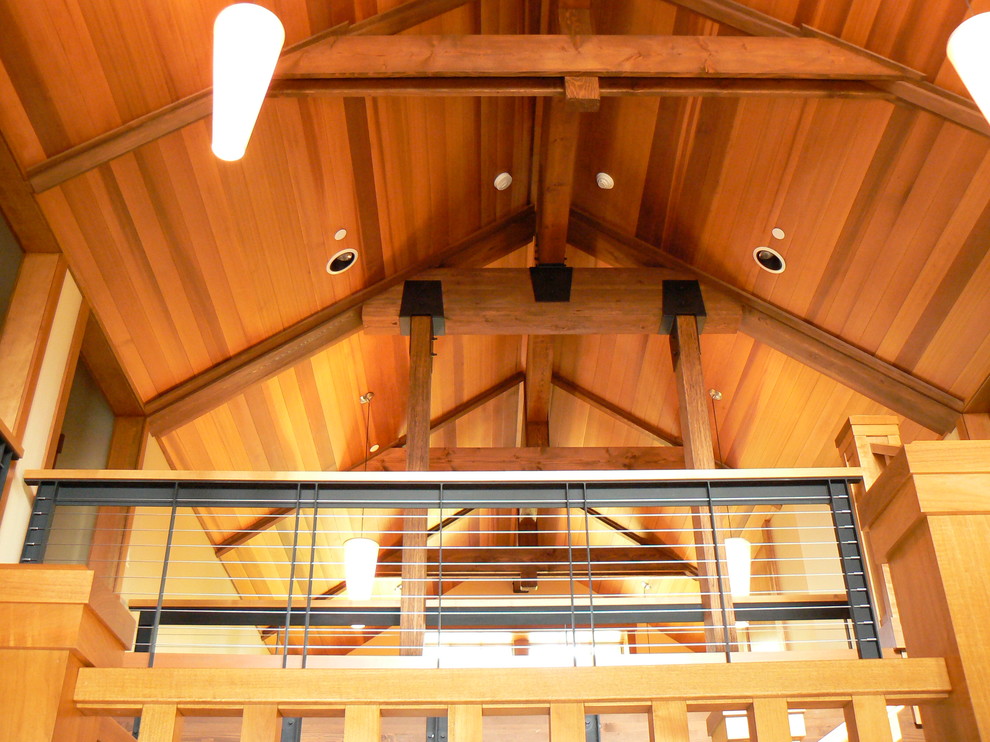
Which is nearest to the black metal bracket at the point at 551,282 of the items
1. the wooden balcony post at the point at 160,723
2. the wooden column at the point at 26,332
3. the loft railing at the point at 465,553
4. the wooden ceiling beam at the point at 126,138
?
the loft railing at the point at 465,553

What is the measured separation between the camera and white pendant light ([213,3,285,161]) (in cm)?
235

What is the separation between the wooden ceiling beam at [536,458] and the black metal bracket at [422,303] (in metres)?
1.65

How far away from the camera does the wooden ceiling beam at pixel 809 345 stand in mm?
5586

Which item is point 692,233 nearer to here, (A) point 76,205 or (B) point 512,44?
(B) point 512,44

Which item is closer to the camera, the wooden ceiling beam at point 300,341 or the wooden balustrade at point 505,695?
the wooden balustrade at point 505,695

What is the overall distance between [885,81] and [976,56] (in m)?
2.10

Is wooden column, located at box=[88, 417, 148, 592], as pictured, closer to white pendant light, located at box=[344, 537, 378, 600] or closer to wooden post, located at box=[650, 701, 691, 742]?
white pendant light, located at box=[344, 537, 378, 600]

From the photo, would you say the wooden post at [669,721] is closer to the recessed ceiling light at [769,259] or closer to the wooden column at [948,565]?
the wooden column at [948,565]

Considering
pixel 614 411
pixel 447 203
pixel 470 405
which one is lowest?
pixel 614 411

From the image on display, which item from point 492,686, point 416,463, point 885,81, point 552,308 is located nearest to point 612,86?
→ point 885,81

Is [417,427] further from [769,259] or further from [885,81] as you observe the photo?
[885,81]

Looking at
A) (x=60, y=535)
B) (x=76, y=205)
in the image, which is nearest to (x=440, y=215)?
(x=76, y=205)

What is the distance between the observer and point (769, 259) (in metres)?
5.99

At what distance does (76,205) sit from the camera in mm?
4297
